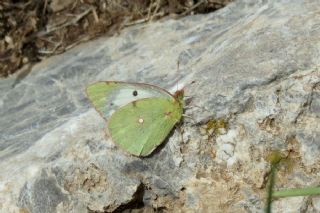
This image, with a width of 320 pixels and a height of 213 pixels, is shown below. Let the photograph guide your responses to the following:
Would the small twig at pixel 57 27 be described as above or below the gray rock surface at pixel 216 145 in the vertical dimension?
below

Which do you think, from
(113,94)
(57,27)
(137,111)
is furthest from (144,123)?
(57,27)

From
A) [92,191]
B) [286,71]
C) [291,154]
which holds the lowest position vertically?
[92,191]

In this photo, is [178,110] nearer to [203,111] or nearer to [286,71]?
[203,111]

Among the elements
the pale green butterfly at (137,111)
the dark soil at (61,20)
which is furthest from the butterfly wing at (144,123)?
the dark soil at (61,20)

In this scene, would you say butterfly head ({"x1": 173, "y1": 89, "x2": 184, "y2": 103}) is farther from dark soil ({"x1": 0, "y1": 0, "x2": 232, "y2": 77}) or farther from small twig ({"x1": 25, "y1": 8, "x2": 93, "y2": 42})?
small twig ({"x1": 25, "y1": 8, "x2": 93, "y2": 42})

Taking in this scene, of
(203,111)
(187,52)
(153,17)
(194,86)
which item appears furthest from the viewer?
(153,17)

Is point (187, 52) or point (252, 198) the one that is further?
point (187, 52)

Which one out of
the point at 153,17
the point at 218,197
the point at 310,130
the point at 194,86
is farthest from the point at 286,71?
the point at 153,17

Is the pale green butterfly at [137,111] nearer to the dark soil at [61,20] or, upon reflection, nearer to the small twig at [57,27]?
the dark soil at [61,20]
